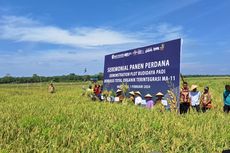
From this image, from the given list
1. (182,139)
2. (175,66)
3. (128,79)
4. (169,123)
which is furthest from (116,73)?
(182,139)

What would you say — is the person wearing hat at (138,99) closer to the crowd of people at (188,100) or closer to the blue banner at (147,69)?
the crowd of people at (188,100)

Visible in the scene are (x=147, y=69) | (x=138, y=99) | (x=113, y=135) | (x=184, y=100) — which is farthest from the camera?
(x=147, y=69)

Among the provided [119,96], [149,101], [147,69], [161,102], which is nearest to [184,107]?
[161,102]

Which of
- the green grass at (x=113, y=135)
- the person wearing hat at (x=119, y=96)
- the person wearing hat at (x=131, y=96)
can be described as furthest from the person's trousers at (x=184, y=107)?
the person wearing hat at (x=119, y=96)

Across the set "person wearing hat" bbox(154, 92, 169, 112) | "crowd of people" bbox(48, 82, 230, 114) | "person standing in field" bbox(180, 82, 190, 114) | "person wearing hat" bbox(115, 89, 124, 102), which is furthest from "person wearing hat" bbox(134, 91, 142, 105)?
"person standing in field" bbox(180, 82, 190, 114)

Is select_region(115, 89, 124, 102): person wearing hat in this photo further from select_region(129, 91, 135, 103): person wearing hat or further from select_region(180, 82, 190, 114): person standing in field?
select_region(180, 82, 190, 114): person standing in field

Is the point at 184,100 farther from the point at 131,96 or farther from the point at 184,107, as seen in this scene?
the point at 131,96

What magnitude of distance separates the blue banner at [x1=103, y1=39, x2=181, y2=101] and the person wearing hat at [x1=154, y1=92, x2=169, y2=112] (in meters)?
0.21

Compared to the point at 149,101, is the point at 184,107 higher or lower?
lower

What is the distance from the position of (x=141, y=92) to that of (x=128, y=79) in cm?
189

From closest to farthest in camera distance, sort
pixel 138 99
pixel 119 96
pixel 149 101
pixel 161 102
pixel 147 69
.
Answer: pixel 161 102, pixel 149 101, pixel 138 99, pixel 147 69, pixel 119 96

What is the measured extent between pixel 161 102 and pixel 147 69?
2.76 m

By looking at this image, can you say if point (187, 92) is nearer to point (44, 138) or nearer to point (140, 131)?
point (140, 131)

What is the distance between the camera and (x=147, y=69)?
1620cm
